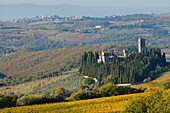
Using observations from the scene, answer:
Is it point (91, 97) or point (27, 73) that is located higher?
point (91, 97)

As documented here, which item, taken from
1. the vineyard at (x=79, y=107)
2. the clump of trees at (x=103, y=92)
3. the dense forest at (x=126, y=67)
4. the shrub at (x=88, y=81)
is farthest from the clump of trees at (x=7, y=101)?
the dense forest at (x=126, y=67)

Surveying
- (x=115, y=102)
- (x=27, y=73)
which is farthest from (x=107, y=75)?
A: (x=27, y=73)

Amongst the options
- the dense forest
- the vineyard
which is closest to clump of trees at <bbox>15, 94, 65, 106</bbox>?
the vineyard

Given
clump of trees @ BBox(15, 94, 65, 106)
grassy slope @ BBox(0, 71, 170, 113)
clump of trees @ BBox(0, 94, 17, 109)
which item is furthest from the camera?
clump of trees @ BBox(15, 94, 65, 106)

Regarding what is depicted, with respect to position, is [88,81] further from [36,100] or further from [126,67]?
[36,100]

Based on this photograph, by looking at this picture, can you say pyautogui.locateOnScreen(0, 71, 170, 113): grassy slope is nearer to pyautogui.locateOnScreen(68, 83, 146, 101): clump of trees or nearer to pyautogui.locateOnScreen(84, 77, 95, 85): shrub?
pyautogui.locateOnScreen(68, 83, 146, 101): clump of trees

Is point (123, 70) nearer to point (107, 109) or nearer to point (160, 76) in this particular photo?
point (160, 76)

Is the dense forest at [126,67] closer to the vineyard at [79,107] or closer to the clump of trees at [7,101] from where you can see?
the vineyard at [79,107]

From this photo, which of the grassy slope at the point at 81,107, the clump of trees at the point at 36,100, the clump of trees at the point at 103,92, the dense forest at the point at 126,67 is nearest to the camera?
the grassy slope at the point at 81,107
